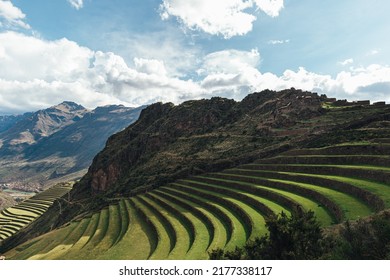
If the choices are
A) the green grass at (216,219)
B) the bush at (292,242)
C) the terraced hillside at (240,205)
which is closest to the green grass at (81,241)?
the terraced hillside at (240,205)

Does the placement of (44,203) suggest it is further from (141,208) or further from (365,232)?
(365,232)

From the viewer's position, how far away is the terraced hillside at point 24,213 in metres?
97.3

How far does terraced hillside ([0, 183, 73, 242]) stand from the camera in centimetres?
9731

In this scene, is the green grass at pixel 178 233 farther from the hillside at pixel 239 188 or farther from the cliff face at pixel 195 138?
the cliff face at pixel 195 138

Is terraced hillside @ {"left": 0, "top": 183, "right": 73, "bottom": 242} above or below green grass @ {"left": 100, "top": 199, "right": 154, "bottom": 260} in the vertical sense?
below

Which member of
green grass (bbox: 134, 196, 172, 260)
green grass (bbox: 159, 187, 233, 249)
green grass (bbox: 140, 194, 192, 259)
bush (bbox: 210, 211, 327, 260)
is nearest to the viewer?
bush (bbox: 210, 211, 327, 260)

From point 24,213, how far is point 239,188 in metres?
107

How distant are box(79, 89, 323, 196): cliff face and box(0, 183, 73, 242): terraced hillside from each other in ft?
71.4

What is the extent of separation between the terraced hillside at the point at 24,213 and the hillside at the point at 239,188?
60.8 feet

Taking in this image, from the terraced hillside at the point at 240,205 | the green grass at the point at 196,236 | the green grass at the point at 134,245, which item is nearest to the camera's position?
the green grass at the point at 196,236

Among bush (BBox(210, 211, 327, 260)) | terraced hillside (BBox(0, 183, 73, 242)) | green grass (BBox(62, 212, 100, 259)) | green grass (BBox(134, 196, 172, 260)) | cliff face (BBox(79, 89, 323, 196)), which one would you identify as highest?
cliff face (BBox(79, 89, 323, 196))

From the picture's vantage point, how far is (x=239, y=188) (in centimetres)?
3781

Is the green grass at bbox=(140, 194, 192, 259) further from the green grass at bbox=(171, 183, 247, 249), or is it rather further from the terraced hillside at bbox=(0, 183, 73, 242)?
the terraced hillside at bbox=(0, 183, 73, 242)

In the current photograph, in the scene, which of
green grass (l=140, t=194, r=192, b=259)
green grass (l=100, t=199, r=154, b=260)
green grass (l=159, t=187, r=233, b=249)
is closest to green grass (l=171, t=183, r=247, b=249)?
green grass (l=159, t=187, r=233, b=249)
